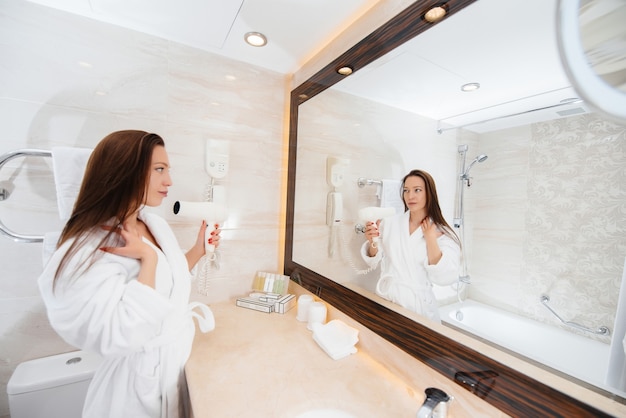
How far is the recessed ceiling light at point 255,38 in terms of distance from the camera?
126 cm

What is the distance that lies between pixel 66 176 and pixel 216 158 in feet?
2.04

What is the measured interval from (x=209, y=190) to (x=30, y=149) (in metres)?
0.67

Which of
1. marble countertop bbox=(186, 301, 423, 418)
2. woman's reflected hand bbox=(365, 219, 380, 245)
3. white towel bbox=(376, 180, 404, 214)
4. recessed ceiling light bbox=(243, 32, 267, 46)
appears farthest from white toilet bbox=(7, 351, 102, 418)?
recessed ceiling light bbox=(243, 32, 267, 46)

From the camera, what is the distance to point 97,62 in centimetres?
117

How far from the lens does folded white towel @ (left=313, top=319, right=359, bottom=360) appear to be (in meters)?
1.00

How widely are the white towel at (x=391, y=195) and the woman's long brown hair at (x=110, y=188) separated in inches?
31.5

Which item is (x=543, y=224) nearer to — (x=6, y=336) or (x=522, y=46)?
(x=522, y=46)

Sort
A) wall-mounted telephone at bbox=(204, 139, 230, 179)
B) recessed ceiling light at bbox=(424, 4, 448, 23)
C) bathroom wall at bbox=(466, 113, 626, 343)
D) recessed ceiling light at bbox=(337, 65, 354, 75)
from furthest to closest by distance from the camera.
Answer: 1. wall-mounted telephone at bbox=(204, 139, 230, 179)
2. recessed ceiling light at bbox=(337, 65, 354, 75)
3. recessed ceiling light at bbox=(424, 4, 448, 23)
4. bathroom wall at bbox=(466, 113, 626, 343)

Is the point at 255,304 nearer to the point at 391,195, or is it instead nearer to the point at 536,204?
the point at 391,195

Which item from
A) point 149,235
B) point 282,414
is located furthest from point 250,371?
point 149,235

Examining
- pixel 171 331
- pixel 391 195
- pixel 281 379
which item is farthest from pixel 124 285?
pixel 391 195

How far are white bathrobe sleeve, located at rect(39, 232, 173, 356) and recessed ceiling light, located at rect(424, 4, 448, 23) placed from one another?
1154 mm

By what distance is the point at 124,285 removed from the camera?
72 centimetres

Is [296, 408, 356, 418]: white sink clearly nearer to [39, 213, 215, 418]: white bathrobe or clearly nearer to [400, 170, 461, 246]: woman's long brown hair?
[39, 213, 215, 418]: white bathrobe
